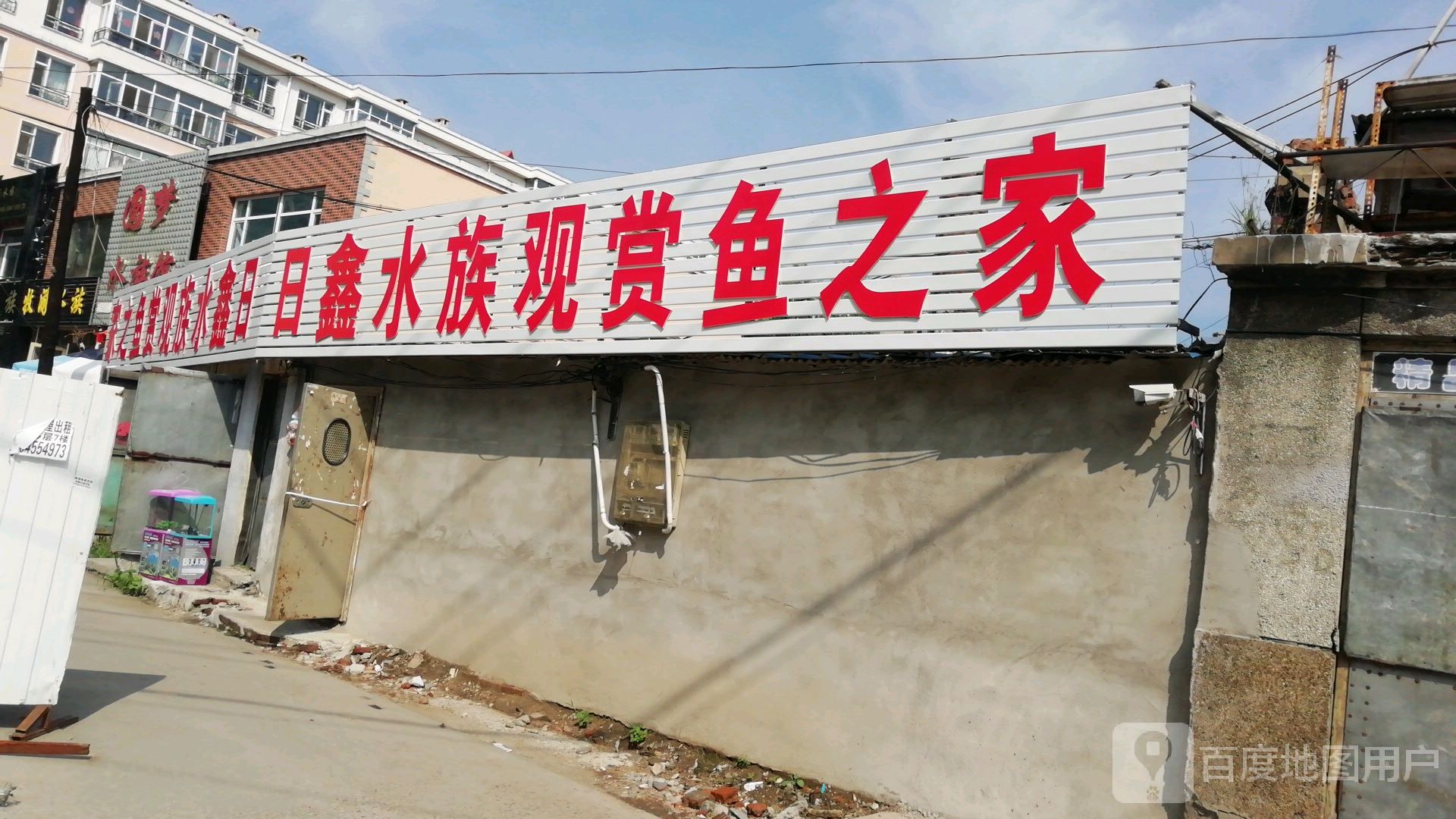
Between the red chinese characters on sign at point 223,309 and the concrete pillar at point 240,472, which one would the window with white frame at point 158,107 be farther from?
the red chinese characters on sign at point 223,309

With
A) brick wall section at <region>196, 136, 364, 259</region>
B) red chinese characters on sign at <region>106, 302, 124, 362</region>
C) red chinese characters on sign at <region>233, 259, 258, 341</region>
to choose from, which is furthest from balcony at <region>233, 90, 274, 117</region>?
red chinese characters on sign at <region>233, 259, 258, 341</region>

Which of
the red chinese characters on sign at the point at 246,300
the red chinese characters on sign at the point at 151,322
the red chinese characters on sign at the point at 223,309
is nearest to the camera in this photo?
the red chinese characters on sign at the point at 246,300

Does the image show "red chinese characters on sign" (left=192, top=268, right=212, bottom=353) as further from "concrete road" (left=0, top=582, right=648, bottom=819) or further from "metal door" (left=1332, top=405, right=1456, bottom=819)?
"metal door" (left=1332, top=405, right=1456, bottom=819)

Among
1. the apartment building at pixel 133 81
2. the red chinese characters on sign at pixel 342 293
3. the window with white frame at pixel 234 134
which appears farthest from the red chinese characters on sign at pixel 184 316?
the window with white frame at pixel 234 134

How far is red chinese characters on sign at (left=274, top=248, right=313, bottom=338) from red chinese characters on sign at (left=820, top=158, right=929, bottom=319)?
290 inches

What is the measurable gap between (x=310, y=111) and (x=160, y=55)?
9.17m

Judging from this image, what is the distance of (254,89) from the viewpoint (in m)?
43.8

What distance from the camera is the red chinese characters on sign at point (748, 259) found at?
7301 millimetres

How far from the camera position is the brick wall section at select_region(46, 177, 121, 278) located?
23.4m

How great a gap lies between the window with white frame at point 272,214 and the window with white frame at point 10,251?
11142mm

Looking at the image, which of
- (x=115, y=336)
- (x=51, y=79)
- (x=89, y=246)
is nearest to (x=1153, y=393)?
(x=115, y=336)

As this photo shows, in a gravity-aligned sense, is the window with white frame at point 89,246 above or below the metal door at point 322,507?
above

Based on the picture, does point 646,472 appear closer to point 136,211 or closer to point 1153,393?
point 1153,393

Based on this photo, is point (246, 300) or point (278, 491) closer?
point (246, 300)
